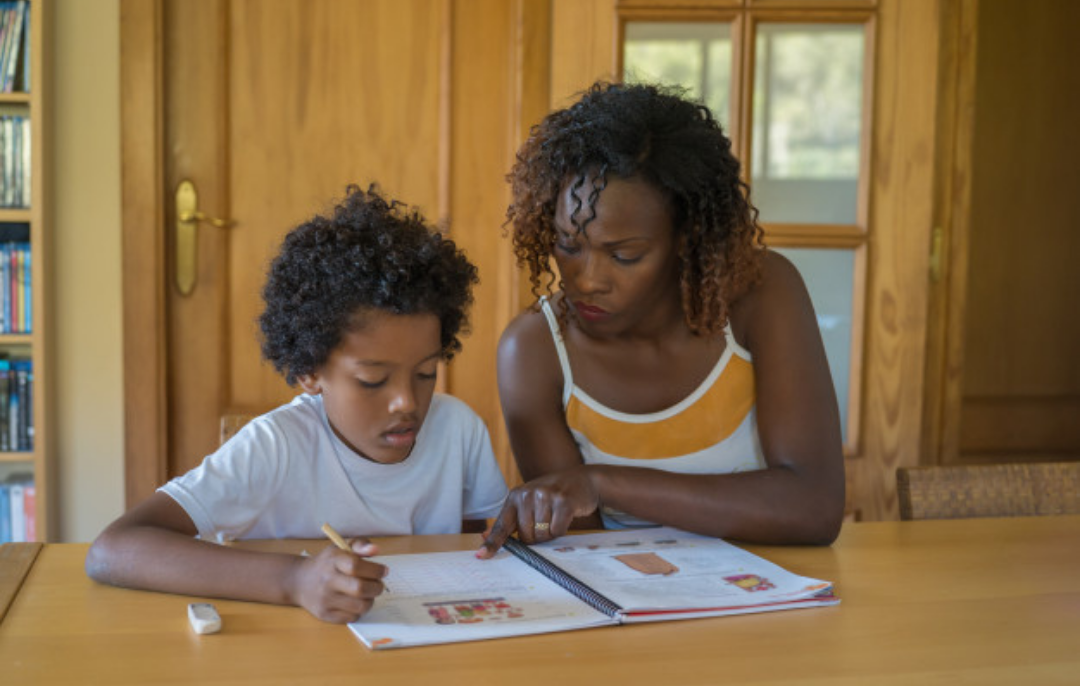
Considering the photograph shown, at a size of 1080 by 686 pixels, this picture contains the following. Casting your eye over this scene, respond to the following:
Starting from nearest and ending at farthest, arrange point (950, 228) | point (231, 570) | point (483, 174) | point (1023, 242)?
point (231, 570), point (950, 228), point (483, 174), point (1023, 242)

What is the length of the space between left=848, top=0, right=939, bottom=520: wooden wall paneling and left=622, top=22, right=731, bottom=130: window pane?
362 millimetres

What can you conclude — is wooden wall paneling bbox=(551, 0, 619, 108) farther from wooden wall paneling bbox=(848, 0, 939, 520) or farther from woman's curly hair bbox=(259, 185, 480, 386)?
woman's curly hair bbox=(259, 185, 480, 386)

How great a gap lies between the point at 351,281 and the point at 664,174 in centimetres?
42

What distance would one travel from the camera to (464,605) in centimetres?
107

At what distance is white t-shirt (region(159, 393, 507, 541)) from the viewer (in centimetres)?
133

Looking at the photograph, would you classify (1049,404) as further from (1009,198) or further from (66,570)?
(66,570)

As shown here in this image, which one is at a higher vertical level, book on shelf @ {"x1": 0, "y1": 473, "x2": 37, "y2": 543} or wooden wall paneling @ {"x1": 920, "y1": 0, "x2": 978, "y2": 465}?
wooden wall paneling @ {"x1": 920, "y1": 0, "x2": 978, "y2": 465}

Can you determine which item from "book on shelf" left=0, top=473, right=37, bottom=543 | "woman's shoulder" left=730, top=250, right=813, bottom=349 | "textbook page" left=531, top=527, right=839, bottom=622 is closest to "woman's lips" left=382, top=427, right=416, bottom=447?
"textbook page" left=531, top=527, right=839, bottom=622

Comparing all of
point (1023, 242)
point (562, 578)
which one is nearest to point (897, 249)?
point (1023, 242)

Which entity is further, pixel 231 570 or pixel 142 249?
pixel 142 249

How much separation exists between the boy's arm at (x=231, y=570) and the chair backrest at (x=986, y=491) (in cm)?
90

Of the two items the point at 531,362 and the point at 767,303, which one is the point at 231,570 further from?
the point at 767,303

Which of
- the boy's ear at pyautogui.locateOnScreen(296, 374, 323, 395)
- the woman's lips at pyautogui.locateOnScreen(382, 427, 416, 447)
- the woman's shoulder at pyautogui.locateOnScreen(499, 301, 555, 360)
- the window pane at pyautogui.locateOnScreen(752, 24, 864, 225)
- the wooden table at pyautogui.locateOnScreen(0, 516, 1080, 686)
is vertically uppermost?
the window pane at pyautogui.locateOnScreen(752, 24, 864, 225)

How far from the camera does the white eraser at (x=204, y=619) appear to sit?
99cm
